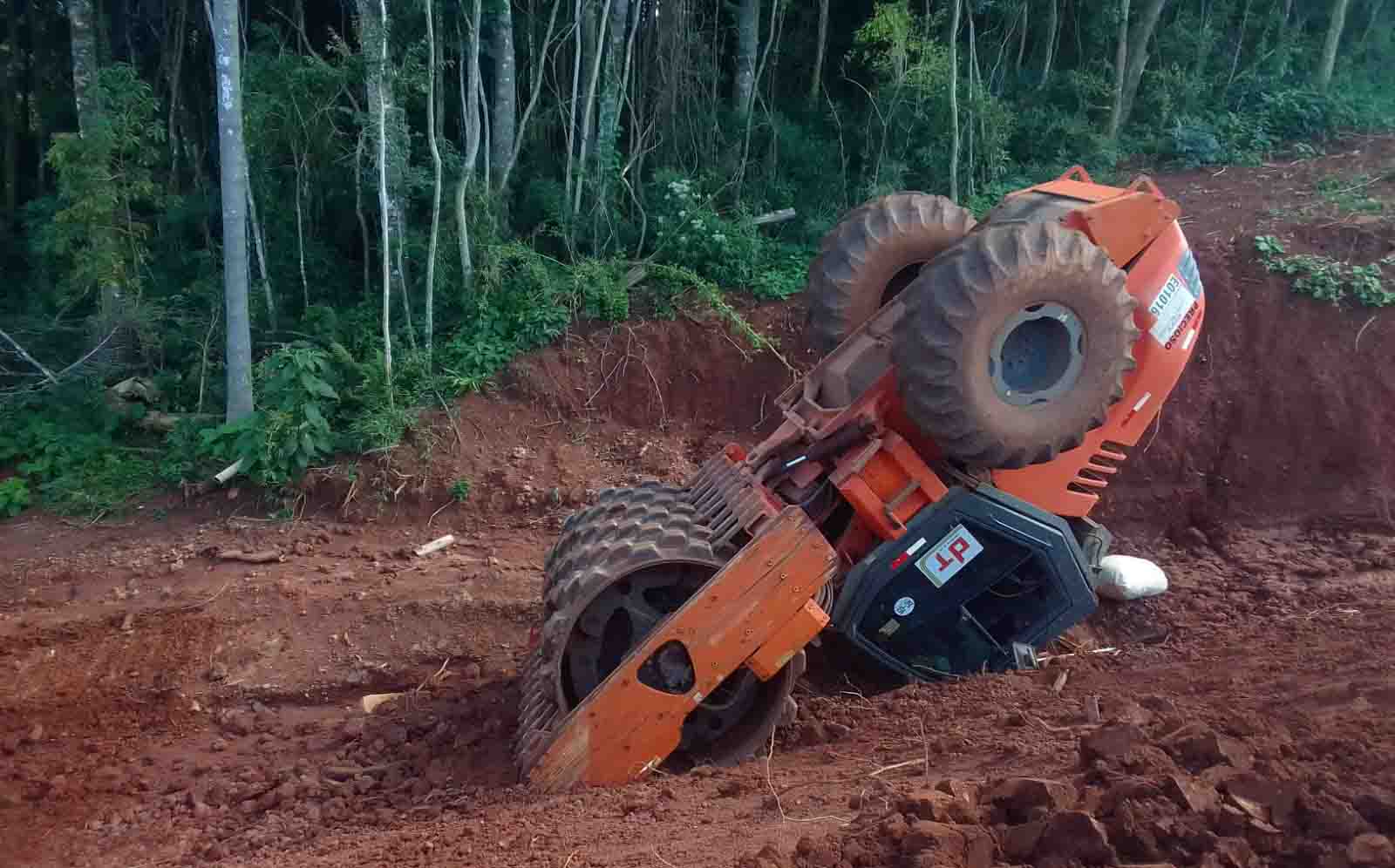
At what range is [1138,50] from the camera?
11.8m

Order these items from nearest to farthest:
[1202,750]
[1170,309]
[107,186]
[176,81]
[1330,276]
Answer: [1202,750]
[1170,309]
[1330,276]
[107,186]
[176,81]

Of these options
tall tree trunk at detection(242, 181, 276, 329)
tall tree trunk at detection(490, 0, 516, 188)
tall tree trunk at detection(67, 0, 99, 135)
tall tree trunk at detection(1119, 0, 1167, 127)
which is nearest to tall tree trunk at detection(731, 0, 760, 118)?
tall tree trunk at detection(490, 0, 516, 188)

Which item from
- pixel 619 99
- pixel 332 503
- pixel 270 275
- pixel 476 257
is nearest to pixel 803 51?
pixel 619 99

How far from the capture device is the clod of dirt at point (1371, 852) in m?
2.54

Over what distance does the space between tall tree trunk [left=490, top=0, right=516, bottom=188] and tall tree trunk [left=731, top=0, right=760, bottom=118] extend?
8.55 ft

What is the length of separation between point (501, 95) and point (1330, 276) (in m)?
7.01

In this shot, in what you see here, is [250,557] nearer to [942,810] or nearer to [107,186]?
[107,186]

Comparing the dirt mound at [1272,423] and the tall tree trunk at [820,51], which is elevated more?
the tall tree trunk at [820,51]

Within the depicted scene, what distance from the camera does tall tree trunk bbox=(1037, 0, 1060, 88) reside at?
11.9 meters

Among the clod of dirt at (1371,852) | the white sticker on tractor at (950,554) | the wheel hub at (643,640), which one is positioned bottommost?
the wheel hub at (643,640)

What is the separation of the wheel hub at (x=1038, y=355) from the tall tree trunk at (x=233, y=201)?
234 inches

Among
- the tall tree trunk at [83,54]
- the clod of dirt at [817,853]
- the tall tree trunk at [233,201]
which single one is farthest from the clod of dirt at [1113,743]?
the tall tree trunk at [83,54]

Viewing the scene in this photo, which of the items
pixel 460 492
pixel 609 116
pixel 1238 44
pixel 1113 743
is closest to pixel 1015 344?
pixel 1113 743

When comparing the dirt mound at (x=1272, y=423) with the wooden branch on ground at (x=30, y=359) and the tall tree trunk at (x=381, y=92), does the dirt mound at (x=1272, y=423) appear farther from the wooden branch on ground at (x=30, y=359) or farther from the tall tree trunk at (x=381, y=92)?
the wooden branch on ground at (x=30, y=359)
